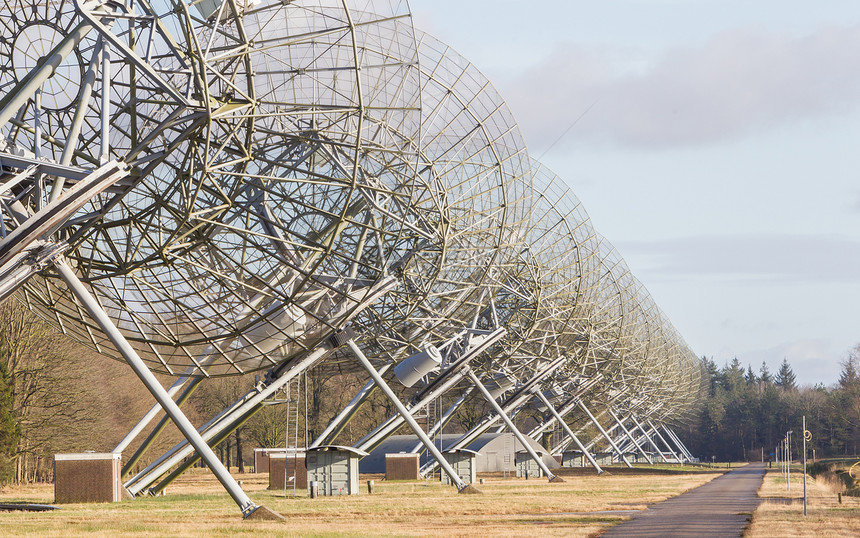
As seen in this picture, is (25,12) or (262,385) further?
(262,385)

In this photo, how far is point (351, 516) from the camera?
102ft

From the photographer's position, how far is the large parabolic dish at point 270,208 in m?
26.9

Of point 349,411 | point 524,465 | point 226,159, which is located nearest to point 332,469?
point 349,411

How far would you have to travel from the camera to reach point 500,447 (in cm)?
7938

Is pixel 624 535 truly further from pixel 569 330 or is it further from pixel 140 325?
pixel 569 330

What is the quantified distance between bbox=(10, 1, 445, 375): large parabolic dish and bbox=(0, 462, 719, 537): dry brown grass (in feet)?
17.1

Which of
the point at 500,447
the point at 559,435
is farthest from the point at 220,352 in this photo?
the point at 559,435

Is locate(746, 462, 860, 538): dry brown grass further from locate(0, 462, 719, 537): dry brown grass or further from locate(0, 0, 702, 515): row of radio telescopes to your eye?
locate(0, 0, 702, 515): row of radio telescopes

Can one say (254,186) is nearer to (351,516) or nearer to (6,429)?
(351,516)

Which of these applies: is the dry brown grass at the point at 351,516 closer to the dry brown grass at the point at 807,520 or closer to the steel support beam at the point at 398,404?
the steel support beam at the point at 398,404

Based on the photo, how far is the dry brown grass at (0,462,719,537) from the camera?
81.5 feet

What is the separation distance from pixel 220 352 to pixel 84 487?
8910 mm

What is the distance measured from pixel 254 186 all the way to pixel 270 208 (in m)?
5.93

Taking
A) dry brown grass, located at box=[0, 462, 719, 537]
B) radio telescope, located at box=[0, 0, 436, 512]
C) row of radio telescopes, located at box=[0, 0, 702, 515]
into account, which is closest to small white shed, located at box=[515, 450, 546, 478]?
row of radio telescopes, located at box=[0, 0, 702, 515]
